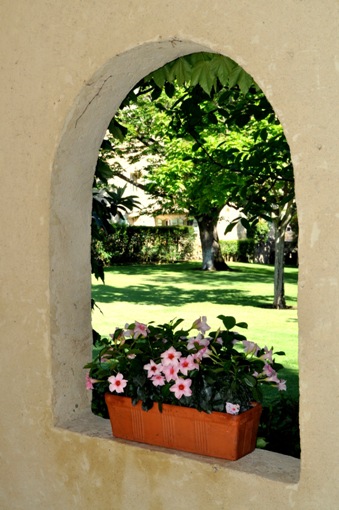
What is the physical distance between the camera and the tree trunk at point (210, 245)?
76.2 ft

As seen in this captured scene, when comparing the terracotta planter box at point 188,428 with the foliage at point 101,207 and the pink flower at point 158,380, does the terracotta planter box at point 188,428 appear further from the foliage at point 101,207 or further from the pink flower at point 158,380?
the foliage at point 101,207

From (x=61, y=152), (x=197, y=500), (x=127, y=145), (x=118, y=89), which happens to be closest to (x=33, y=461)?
(x=197, y=500)

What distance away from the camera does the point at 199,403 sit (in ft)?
9.02

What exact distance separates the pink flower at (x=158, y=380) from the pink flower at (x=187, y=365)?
92 millimetres

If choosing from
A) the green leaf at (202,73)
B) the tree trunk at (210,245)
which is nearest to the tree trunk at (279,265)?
the tree trunk at (210,245)

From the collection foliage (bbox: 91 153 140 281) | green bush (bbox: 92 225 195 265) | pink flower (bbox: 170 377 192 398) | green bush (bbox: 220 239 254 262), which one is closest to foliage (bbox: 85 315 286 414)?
pink flower (bbox: 170 377 192 398)

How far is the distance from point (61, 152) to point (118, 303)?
13278 millimetres

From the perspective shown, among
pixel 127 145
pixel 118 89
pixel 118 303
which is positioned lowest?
pixel 118 303

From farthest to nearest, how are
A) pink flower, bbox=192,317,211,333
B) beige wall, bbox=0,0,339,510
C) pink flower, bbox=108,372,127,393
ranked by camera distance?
1. pink flower, bbox=192,317,211,333
2. pink flower, bbox=108,372,127,393
3. beige wall, bbox=0,0,339,510

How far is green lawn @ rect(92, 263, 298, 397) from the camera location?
1248 centimetres

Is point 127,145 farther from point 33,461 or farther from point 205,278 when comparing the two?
point 33,461

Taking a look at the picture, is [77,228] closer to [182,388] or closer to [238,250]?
[182,388]

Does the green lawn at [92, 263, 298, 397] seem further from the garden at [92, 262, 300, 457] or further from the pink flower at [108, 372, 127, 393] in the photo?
the pink flower at [108, 372, 127, 393]

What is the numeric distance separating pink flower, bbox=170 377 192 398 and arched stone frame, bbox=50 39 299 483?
0.46 meters
